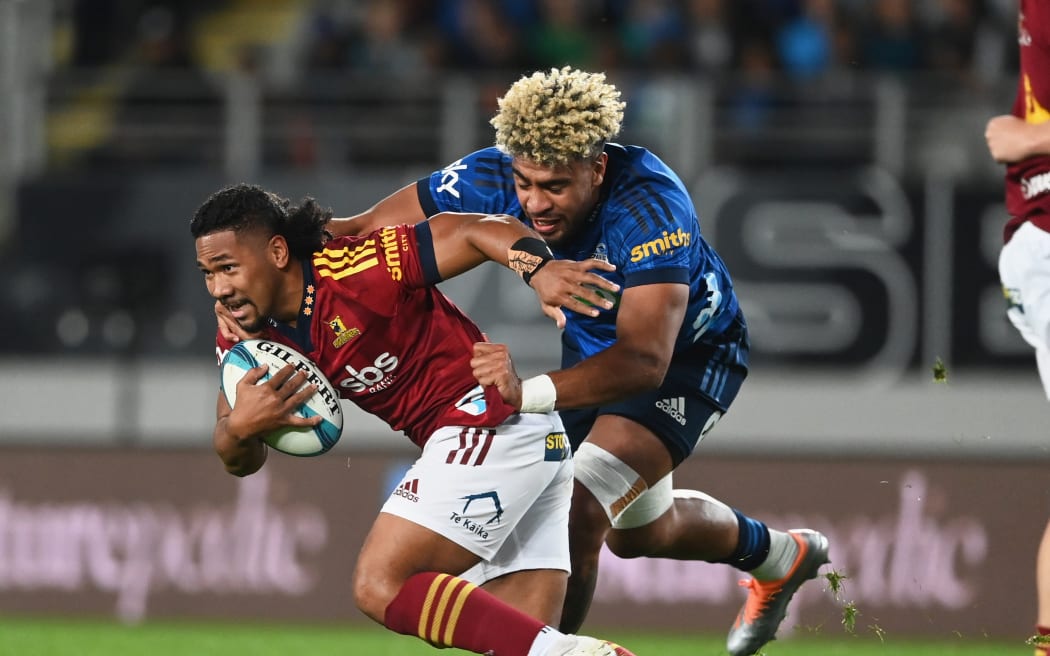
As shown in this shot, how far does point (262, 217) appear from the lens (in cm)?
493

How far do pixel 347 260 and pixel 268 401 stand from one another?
0.49 m

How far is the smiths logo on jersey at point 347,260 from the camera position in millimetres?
4953

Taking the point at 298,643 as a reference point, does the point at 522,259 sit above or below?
above

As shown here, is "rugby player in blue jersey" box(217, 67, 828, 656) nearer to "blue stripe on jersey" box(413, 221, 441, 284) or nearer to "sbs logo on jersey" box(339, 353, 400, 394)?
"blue stripe on jersey" box(413, 221, 441, 284)

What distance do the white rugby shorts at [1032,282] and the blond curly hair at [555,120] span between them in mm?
1315

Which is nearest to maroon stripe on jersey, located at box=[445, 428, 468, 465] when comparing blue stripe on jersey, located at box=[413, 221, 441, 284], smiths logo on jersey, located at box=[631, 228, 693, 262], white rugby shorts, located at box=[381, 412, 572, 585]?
white rugby shorts, located at box=[381, 412, 572, 585]

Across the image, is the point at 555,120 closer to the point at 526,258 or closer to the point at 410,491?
the point at 526,258

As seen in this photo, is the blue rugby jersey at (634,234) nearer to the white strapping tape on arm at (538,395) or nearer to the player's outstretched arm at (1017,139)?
the white strapping tape on arm at (538,395)

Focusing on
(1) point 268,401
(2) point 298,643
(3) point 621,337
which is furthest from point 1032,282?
(2) point 298,643

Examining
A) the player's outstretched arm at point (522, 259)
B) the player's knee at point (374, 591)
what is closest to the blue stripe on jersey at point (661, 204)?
the player's outstretched arm at point (522, 259)

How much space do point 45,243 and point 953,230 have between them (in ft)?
19.8

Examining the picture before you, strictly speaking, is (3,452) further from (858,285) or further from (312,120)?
(858,285)

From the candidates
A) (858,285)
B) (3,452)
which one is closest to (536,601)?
(3,452)

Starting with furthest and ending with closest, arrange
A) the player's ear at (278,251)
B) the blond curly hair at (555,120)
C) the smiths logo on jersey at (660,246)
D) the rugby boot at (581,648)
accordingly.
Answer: the smiths logo on jersey at (660,246) < the blond curly hair at (555,120) < the player's ear at (278,251) < the rugby boot at (581,648)
